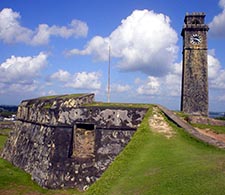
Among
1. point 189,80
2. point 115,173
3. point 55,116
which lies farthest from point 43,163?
point 189,80

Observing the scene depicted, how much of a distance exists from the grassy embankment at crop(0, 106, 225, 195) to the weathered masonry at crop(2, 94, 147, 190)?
1.14 m

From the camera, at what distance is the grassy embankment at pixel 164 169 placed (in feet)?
19.5

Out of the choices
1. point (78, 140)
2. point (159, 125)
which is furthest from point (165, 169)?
point (78, 140)

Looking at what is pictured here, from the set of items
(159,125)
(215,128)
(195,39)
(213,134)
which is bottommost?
(213,134)

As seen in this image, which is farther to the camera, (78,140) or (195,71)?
(195,71)

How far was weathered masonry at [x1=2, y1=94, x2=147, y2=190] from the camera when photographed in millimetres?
11562

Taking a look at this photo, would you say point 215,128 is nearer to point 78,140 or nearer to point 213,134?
point 213,134

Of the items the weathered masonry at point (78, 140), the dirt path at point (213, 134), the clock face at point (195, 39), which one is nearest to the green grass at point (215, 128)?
the dirt path at point (213, 134)

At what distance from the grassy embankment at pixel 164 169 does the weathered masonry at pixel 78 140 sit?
1.14 meters

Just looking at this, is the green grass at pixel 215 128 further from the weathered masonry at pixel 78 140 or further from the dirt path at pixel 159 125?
the weathered masonry at pixel 78 140

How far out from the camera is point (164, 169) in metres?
7.16

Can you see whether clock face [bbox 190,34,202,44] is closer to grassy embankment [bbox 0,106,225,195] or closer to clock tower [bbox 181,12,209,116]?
clock tower [bbox 181,12,209,116]

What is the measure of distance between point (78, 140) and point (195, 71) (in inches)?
629

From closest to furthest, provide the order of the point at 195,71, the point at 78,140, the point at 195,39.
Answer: the point at 78,140, the point at 195,71, the point at 195,39
